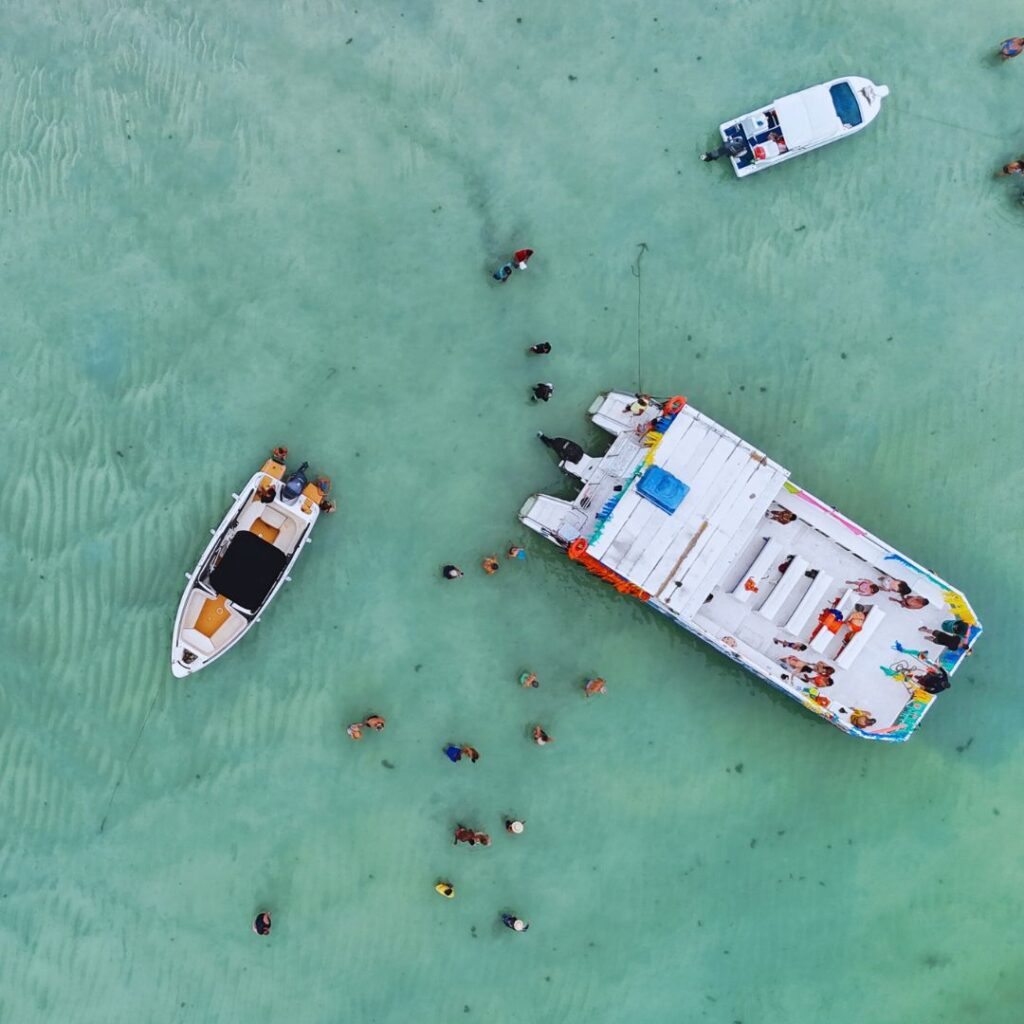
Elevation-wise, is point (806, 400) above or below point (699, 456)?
above

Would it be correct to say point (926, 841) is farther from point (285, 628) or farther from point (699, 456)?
point (285, 628)

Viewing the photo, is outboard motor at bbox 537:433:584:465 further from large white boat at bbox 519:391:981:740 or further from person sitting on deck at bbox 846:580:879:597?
person sitting on deck at bbox 846:580:879:597

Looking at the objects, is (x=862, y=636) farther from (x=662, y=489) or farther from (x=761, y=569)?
(x=662, y=489)

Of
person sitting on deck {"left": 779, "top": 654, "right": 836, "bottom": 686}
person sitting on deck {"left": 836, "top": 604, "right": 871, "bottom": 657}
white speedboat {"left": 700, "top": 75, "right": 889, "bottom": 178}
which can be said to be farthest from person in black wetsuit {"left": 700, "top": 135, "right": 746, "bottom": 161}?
person sitting on deck {"left": 779, "top": 654, "right": 836, "bottom": 686}

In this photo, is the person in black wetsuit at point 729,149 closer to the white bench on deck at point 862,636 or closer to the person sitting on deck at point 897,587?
the person sitting on deck at point 897,587

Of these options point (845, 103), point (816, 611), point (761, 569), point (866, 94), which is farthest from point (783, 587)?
point (866, 94)

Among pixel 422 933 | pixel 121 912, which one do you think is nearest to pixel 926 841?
pixel 422 933
